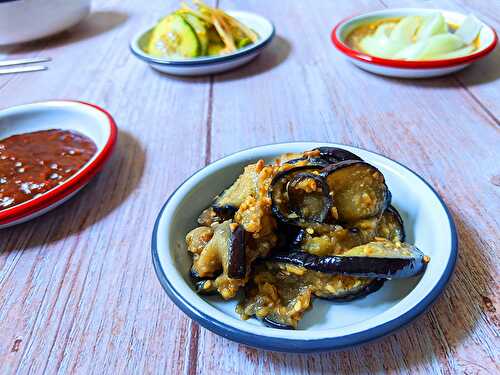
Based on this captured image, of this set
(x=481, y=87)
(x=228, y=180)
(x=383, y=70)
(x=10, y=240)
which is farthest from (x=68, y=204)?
(x=481, y=87)

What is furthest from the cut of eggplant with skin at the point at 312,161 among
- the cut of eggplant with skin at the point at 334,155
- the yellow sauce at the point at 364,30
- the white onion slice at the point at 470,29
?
the white onion slice at the point at 470,29

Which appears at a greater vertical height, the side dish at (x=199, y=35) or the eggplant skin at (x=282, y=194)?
the eggplant skin at (x=282, y=194)

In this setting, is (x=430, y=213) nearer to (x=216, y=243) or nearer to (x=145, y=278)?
(x=216, y=243)

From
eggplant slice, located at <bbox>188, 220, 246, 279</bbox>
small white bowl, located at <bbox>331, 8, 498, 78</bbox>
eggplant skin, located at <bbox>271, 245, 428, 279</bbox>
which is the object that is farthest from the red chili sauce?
small white bowl, located at <bbox>331, 8, 498, 78</bbox>

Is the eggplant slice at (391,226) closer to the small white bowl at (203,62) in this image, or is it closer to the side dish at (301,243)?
the side dish at (301,243)

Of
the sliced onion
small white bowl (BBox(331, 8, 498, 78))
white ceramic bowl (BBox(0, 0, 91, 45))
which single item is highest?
the sliced onion

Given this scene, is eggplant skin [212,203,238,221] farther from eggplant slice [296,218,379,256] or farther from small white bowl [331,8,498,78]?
small white bowl [331,8,498,78]

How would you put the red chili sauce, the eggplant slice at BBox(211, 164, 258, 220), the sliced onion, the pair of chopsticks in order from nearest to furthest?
the eggplant slice at BBox(211, 164, 258, 220) → the red chili sauce → the sliced onion → the pair of chopsticks
